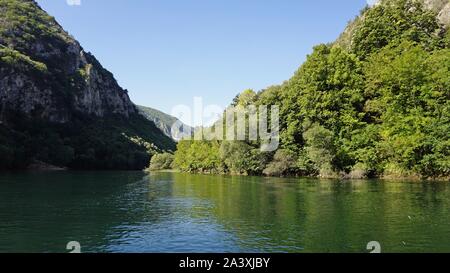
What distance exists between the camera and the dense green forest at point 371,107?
72.6 metres

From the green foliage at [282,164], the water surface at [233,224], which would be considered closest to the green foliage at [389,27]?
the green foliage at [282,164]

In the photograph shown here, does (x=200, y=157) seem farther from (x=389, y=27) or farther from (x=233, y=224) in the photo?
(x=233, y=224)

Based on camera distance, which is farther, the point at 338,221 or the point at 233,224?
the point at 233,224

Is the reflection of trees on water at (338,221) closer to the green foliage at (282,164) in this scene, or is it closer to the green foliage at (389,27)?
the green foliage at (282,164)

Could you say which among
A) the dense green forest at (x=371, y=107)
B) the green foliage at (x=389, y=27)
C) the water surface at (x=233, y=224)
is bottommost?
the water surface at (x=233, y=224)

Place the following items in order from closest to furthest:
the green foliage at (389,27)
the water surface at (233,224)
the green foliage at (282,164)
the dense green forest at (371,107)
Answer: the water surface at (233,224), the dense green forest at (371,107), the green foliage at (282,164), the green foliage at (389,27)

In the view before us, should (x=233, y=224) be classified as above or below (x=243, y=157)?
below

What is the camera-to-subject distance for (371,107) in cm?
8656

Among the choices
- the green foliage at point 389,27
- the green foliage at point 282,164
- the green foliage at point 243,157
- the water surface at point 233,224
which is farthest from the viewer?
the green foliage at point 243,157

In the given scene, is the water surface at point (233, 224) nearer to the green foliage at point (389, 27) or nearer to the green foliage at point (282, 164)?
the green foliage at point (282, 164)

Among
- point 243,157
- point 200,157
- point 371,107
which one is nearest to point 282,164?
point 243,157

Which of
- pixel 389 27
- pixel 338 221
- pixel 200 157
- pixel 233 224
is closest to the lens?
pixel 338 221

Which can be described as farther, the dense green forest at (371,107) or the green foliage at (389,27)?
the green foliage at (389,27)

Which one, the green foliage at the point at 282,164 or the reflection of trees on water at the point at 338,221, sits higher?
the green foliage at the point at 282,164
